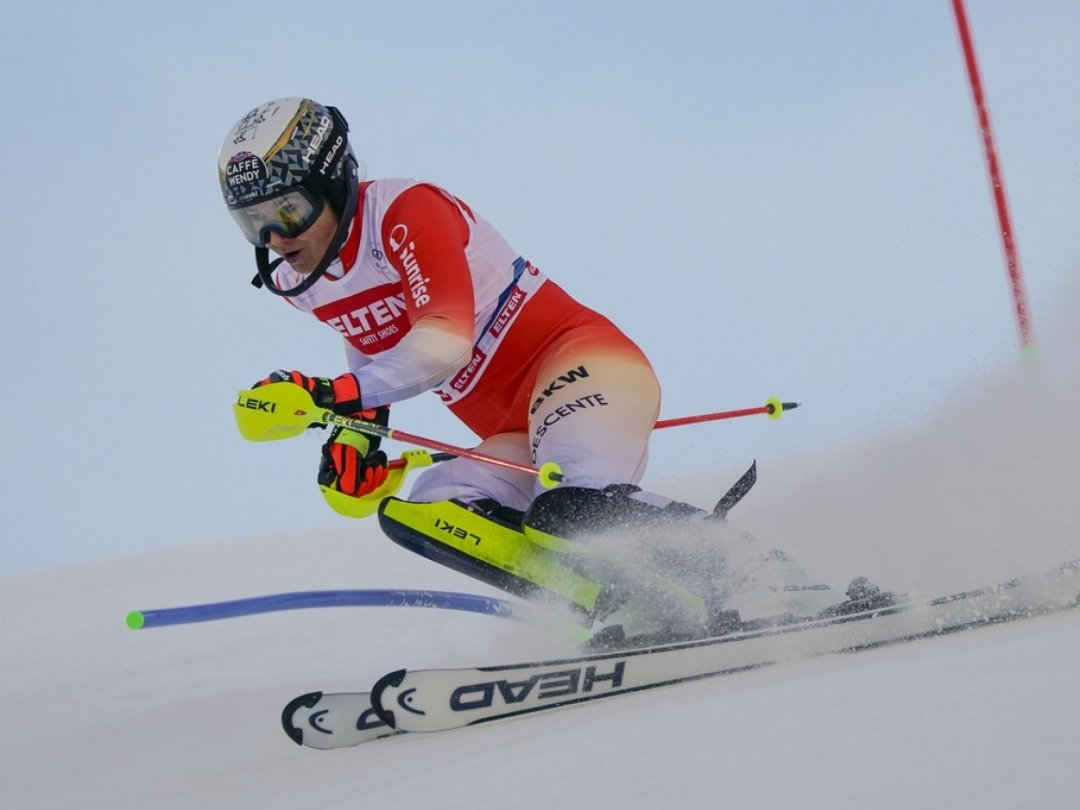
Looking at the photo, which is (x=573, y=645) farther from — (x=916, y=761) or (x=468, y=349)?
(x=916, y=761)

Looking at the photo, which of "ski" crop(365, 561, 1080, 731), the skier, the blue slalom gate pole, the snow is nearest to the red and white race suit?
the skier

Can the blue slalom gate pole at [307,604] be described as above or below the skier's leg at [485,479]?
below

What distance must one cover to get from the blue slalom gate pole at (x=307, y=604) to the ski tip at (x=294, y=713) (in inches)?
9.5

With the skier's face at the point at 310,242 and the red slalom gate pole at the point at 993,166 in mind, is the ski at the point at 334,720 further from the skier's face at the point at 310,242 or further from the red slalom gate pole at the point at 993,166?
the red slalom gate pole at the point at 993,166

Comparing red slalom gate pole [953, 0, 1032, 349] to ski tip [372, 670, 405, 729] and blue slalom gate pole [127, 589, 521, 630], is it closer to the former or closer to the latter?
blue slalom gate pole [127, 589, 521, 630]

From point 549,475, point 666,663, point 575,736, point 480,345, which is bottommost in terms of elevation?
point 575,736

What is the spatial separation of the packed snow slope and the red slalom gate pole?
1.53 feet

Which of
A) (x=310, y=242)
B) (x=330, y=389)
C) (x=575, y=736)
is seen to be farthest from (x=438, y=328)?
(x=575, y=736)

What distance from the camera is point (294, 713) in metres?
3.09

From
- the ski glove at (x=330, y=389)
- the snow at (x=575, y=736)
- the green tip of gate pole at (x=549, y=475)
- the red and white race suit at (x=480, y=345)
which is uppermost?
the red and white race suit at (x=480, y=345)

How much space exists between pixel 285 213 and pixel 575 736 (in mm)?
2042

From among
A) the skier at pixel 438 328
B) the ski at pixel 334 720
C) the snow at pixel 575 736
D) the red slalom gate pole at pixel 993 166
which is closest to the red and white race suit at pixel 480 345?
the skier at pixel 438 328

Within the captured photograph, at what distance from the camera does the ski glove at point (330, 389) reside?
3.47 metres

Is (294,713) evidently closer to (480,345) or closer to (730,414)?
(480,345)
